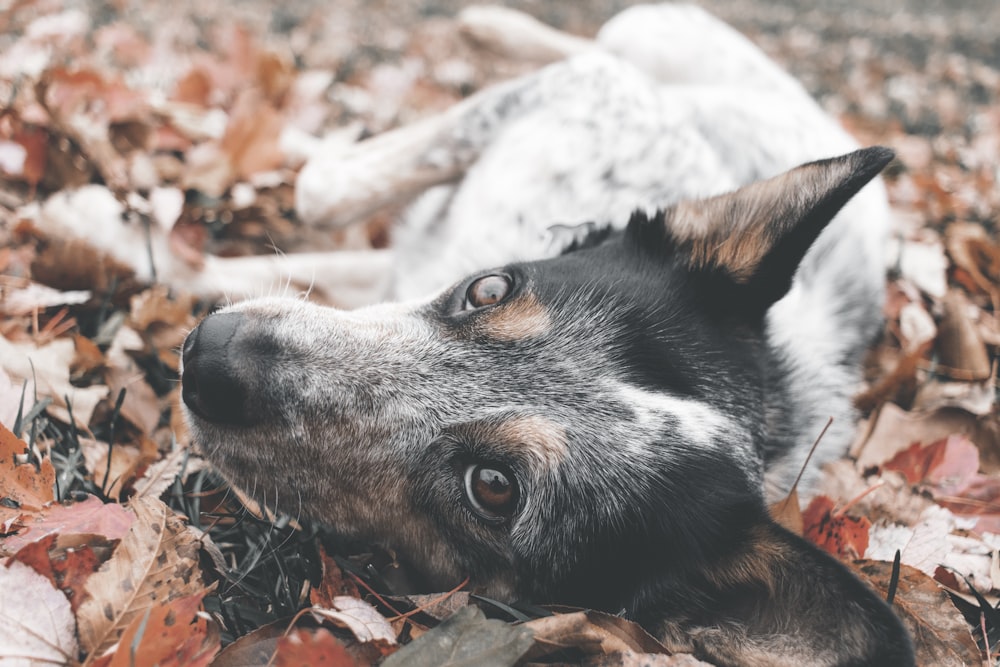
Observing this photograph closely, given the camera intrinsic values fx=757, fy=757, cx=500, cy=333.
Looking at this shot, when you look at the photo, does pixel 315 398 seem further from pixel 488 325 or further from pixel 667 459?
pixel 667 459

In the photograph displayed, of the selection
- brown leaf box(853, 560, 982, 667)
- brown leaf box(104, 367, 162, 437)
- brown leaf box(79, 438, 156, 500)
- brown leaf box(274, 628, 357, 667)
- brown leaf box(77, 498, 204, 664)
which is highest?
brown leaf box(853, 560, 982, 667)

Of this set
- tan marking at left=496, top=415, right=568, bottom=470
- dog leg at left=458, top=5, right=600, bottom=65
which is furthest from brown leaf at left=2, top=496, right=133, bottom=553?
dog leg at left=458, top=5, right=600, bottom=65

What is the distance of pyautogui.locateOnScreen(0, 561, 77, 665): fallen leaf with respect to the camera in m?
1.34

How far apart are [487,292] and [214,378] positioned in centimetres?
80

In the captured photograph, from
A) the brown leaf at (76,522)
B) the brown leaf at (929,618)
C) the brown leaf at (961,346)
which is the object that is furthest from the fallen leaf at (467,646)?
the brown leaf at (961,346)

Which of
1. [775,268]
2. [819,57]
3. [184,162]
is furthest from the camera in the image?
[819,57]

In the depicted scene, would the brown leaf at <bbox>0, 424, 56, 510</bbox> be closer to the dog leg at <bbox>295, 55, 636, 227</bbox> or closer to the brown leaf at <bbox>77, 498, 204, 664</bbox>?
the brown leaf at <bbox>77, 498, 204, 664</bbox>

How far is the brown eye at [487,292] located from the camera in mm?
2189

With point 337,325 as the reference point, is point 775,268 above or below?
above

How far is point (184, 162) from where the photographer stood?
372 centimetres

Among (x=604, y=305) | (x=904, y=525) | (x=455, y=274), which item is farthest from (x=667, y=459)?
(x=455, y=274)

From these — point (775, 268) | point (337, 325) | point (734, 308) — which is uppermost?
point (775, 268)

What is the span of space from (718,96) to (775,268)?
2151 millimetres

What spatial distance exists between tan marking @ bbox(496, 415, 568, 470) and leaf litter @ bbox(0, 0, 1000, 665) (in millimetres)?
353
